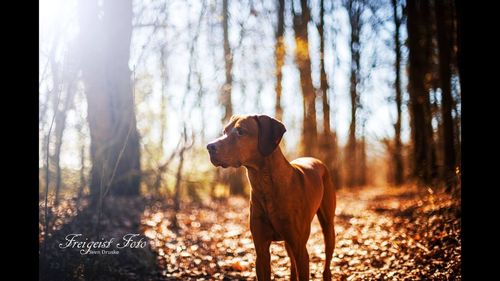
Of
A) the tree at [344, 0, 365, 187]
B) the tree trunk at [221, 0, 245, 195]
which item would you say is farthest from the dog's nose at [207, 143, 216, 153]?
the tree at [344, 0, 365, 187]

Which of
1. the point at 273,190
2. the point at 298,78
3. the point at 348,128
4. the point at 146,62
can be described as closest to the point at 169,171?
the point at 146,62

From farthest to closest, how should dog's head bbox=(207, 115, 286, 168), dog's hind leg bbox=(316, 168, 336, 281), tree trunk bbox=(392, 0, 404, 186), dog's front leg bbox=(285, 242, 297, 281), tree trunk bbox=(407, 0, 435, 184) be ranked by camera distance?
tree trunk bbox=(407, 0, 435, 184) → tree trunk bbox=(392, 0, 404, 186) → dog's hind leg bbox=(316, 168, 336, 281) → dog's front leg bbox=(285, 242, 297, 281) → dog's head bbox=(207, 115, 286, 168)

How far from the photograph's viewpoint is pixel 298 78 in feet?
42.3

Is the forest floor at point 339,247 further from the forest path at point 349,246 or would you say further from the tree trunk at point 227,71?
the tree trunk at point 227,71

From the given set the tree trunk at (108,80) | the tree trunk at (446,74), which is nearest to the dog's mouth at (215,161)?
the tree trunk at (108,80)

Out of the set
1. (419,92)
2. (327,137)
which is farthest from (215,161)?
(327,137)

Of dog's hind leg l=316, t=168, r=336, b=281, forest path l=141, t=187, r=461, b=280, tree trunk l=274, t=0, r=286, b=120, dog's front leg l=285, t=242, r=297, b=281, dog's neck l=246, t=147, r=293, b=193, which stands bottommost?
forest path l=141, t=187, r=461, b=280

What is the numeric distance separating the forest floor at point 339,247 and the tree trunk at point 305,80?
4632 millimetres

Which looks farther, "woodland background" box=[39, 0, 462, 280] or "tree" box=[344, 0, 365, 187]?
"tree" box=[344, 0, 365, 187]

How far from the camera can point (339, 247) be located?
6793 mm

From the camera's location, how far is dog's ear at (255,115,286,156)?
13.1 ft

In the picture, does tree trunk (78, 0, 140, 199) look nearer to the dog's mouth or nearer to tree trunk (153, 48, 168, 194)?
tree trunk (153, 48, 168, 194)

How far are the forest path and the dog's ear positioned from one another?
7.09 ft

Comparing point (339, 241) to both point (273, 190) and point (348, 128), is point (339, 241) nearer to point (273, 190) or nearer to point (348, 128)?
point (273, 190)
